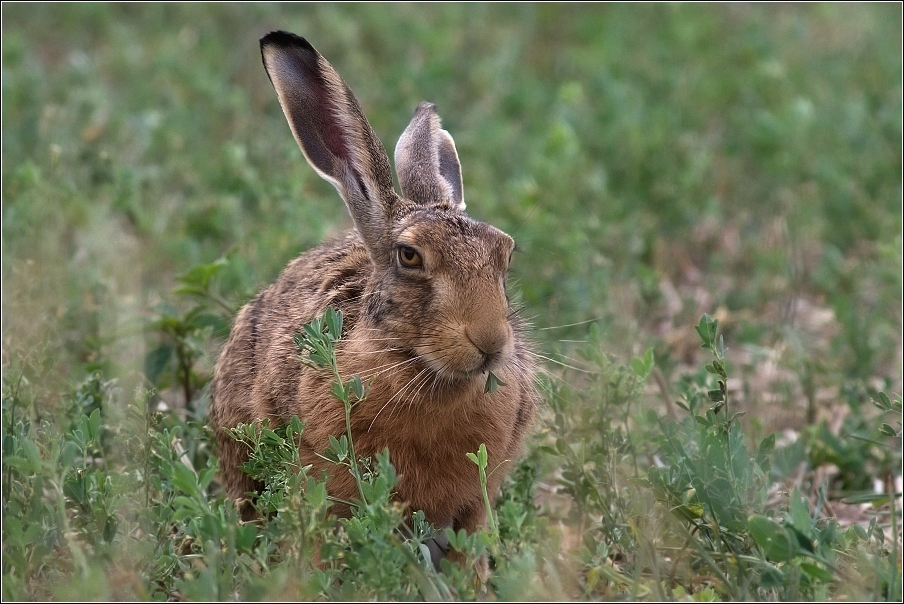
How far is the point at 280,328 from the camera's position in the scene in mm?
4898

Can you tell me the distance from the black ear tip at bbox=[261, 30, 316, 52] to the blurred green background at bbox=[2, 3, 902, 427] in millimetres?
1508

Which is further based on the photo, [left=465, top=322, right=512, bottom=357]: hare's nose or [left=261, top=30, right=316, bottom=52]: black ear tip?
[left=261, top=30, right=316, bottom=52]: black ear tip

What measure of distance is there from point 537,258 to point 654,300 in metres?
0.71

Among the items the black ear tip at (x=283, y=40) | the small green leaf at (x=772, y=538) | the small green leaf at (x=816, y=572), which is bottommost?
the small green leaf at (x=816, y=572)

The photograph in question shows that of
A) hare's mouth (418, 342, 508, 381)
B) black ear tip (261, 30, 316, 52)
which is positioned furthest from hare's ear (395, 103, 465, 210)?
hare's mouth (418, 342, 508, 381)

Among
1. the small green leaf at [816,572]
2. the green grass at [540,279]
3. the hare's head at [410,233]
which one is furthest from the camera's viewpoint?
the hare's head at [410,233]

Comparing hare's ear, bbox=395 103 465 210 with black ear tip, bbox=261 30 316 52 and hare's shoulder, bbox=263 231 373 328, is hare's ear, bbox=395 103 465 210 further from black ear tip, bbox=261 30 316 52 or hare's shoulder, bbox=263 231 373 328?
black ear tip, bbox=261 30 316 52

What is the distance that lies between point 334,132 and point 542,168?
113 inches

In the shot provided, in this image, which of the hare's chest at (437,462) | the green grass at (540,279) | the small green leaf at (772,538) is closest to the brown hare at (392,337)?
the hare's chest at (437,462)

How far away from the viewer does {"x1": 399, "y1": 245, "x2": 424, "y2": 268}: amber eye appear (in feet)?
14.5

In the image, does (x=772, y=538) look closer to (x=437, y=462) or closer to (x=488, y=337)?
(x=488, y=337)

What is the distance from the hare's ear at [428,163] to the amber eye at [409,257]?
0.59m

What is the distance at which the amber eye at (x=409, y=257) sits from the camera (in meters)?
4.43

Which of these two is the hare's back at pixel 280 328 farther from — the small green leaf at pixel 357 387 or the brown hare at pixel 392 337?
the small green leaf at pixel 357 387
